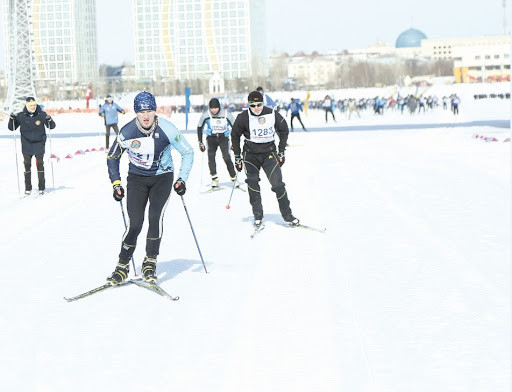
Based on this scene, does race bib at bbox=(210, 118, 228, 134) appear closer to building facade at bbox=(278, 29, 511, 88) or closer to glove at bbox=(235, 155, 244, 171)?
glove at bbox=(235, 155, 244, 171)

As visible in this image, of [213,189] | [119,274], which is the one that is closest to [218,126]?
[213,189]

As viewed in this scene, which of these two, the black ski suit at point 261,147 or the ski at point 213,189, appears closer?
the black ski suit at point 261,147

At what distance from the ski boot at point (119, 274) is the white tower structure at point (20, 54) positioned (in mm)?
53275

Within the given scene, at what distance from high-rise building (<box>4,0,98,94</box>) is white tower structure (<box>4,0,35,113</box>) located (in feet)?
321

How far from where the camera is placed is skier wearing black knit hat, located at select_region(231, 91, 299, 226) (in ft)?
28.7

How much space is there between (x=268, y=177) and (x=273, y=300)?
3.25 meters

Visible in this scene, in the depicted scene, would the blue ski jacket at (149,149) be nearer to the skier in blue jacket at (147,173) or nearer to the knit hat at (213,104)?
the skier in blue jacket at (147,173)

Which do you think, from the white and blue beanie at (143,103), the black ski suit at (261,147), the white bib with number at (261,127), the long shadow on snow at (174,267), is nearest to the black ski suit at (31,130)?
the black ski suit at (261,147)

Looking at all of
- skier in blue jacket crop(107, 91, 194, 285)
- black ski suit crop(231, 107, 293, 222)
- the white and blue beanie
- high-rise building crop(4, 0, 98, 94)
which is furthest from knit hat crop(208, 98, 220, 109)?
high-rise building crop(4, 0, 98, 94)

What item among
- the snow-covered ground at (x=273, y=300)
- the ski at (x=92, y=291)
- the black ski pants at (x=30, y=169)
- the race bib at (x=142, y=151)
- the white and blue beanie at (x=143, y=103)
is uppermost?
the white and blue beanie at (x=143, y=103)

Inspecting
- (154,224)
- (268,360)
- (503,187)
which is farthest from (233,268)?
(503,187)

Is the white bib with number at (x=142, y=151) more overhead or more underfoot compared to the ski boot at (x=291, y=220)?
more overhead

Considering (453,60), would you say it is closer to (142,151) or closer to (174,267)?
(174,267)

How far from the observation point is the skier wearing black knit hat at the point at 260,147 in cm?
875
